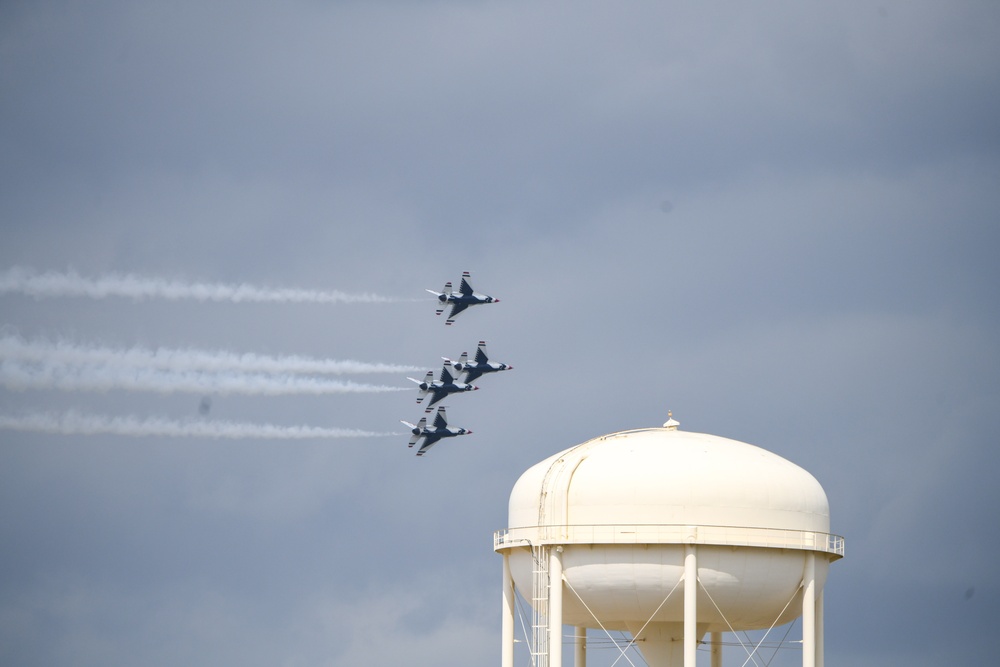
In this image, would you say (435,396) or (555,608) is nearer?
(555,608)

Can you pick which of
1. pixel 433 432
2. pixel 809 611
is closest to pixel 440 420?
pixel 433 432

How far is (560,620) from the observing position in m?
62.5

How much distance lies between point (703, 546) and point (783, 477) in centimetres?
402

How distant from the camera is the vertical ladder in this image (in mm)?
63500

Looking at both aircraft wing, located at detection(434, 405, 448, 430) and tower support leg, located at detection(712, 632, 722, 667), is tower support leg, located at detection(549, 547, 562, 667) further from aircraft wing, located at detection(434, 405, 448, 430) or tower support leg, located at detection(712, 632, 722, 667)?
aircraft wing, located at detection(434, 405, 448, 430)

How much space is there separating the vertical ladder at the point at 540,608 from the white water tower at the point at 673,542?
0.15ft

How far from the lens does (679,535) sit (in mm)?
61594

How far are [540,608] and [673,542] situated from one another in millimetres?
5339

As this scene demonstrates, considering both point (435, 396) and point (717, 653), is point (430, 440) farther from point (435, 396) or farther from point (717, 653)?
point (717, 653)

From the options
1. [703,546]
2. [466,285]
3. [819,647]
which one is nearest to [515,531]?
[703,546]

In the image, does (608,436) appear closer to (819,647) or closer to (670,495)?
(670,495)

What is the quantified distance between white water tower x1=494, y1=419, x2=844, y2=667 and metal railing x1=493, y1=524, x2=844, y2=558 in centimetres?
4

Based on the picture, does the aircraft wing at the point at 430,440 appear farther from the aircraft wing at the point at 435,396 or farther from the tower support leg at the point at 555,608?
the tower support leg at the point at 555,608

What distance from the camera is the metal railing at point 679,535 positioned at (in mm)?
61594
